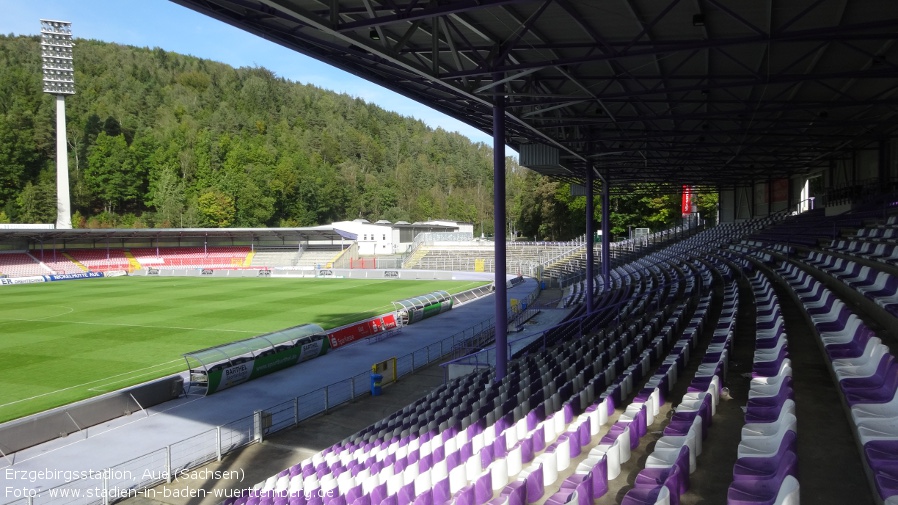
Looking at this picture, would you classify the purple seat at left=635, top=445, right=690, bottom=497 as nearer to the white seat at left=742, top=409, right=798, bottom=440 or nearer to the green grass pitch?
the white seat at left=742, top=409, right=798, bottom=440

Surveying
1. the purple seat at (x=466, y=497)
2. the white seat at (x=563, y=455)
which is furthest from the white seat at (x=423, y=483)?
the white seat at (x=563, y=455)

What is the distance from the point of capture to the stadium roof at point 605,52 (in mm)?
9570

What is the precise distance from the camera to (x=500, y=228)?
47.3ft

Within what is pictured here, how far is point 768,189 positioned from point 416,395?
35397 mm

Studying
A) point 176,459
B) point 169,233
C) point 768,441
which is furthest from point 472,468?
point 169,233

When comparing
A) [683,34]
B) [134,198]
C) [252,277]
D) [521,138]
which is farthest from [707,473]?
[134,198]

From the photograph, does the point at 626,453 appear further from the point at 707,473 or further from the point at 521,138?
the point at 521,138

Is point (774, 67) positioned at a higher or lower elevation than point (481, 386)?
higher

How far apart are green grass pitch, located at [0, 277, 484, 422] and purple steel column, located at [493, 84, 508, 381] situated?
12.0 meters

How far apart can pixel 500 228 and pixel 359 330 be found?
12.6m

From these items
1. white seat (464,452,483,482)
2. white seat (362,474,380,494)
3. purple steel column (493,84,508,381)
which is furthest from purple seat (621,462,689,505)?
purple steel column (493,84,508,381)

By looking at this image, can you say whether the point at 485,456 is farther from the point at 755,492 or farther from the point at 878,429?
the point at 878,429

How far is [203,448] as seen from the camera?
1169 centimetres

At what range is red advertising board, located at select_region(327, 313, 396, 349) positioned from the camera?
23.5 metres
